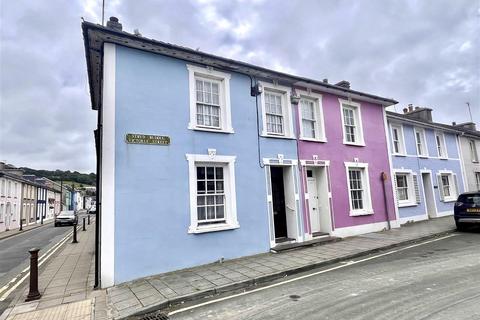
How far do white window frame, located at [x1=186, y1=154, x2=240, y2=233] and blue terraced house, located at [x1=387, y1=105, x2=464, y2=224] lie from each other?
925 centimetres

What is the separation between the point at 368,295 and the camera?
552 cm

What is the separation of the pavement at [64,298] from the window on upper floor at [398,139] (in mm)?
15581

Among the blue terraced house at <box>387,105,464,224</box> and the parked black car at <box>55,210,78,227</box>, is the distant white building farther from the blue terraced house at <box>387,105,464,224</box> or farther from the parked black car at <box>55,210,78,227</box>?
the blue terraced house at <box>387,105,464,224</box>

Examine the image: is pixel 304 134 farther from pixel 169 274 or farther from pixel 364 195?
pixel 169 274

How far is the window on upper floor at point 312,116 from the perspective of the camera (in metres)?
11.9

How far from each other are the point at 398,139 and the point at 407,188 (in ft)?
8.98

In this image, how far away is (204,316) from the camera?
16.6ft

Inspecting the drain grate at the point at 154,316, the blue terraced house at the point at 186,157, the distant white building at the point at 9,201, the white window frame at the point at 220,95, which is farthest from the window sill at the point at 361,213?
the distant white building at the point at 9,201

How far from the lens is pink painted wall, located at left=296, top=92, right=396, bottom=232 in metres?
11.9

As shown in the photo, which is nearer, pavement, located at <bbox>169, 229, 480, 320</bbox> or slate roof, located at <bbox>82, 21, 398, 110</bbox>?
pavement, located at <bbox>169, 229, 480, 320</bbox>

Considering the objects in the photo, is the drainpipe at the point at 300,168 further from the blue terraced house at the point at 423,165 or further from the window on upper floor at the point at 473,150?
the window on upper floor at the point at 473,150

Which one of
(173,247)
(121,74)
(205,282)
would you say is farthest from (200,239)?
(121,74)

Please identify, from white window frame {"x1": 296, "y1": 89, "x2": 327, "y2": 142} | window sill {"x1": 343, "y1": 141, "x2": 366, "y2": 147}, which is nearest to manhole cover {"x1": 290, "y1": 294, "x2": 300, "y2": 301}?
white window frame {"x1": 296, "y1": 89, "x2": 327, "y2": 142}

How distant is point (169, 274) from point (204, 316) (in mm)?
2916
